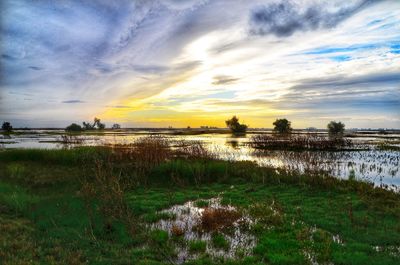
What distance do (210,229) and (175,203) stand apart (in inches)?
164

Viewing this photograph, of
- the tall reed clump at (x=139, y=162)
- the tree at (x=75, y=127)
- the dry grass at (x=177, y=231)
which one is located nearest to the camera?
the dry grass at (x=177, y=231)

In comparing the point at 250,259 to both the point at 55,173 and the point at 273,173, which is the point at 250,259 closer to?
the point at 273,173

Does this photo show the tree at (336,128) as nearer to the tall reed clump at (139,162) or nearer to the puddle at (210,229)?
the tall reed clump at (139,162)

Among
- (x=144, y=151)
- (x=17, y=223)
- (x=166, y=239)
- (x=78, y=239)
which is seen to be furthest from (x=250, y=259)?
(x=144, y=151)

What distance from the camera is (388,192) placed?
16.2m

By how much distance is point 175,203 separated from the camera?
598 inches

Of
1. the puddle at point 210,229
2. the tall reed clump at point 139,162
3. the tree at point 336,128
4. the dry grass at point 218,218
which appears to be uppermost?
the tree at point 336,128

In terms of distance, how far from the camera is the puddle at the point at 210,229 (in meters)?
9.29

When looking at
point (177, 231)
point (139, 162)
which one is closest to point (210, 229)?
point (177, 231)

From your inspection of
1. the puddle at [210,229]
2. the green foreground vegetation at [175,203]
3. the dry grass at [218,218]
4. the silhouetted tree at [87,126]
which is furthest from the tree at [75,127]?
the dry grass at [218,218]

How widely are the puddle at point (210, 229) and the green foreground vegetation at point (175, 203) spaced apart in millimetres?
273

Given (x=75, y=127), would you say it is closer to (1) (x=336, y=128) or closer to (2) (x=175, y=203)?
(1) (x=336, y=128)

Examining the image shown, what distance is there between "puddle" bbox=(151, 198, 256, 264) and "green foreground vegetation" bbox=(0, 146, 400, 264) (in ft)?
0.90

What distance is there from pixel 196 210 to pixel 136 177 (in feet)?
23.2
